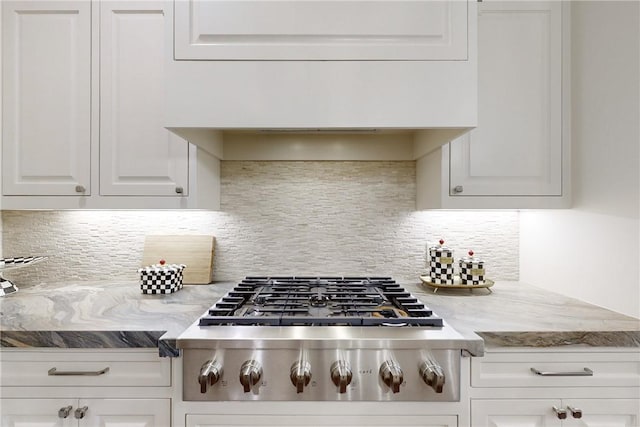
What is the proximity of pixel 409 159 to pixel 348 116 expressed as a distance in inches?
25.9

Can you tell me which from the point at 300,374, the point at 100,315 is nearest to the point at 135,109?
the point at 100,315

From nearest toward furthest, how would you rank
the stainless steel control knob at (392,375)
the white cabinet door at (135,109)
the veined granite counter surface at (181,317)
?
the stainless steel control knob at (392,375) → the veined granite counter surface at (181,317) → the white cabinet door at (135,109)

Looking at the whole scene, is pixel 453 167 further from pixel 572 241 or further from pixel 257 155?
pixel 257 155

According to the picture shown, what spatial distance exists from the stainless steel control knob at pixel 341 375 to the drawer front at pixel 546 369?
39cm

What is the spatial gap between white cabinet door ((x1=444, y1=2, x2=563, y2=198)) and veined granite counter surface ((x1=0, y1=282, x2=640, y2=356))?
17.9 inches

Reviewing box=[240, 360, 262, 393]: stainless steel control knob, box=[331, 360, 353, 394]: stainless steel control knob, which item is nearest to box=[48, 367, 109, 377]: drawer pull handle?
box=[240, 360, 262, 393]: stainless steel control knob

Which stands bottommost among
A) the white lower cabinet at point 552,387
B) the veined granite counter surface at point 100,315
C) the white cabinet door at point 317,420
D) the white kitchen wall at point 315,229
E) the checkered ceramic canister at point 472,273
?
the white cabinet door at point 317,420

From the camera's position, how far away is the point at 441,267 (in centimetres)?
165

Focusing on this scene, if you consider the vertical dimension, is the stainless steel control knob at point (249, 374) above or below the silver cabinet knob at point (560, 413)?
above

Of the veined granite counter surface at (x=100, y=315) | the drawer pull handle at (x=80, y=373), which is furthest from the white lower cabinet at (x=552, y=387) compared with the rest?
the drawer pull handle at (x=80, y=373)

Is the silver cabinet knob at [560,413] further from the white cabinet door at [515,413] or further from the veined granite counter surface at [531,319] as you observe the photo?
the veined granite counter surface at [531,319]

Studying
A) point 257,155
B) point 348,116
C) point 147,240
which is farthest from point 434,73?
point 147,240

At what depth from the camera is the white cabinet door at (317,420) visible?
3.55ft

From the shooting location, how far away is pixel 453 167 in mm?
1531
